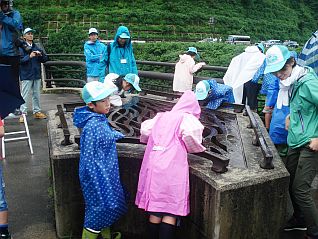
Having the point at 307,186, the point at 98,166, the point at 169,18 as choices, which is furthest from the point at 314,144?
the point at 169,18

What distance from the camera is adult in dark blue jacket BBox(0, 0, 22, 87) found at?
589 centimetres

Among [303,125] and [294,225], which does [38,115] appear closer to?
[294,225]

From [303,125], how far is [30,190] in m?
2.94

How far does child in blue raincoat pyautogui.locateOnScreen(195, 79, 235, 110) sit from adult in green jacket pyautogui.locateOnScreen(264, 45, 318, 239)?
1747mm

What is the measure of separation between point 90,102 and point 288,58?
1.62m

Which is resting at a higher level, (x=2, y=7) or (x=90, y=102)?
(x=2, y=7)

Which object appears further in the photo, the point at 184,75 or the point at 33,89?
the point at 33,89

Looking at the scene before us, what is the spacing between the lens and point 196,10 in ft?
141

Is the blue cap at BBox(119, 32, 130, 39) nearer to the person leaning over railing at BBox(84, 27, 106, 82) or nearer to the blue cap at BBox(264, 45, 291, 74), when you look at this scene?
the person leaning over railing at BBox(84, 27, 106, 82)

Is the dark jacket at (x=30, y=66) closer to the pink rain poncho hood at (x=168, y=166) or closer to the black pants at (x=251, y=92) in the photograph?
the black pants at (x=251, y=92)

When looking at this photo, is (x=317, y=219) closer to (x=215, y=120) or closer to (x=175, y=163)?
(x=175, y=163)

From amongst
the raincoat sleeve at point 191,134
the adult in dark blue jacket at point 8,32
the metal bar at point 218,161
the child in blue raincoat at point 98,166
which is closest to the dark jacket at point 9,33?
the adult in dark blue jacket at point 8,32

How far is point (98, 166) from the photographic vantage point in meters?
2.94

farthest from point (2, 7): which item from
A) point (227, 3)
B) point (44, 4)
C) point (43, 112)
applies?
point (227, 3)
